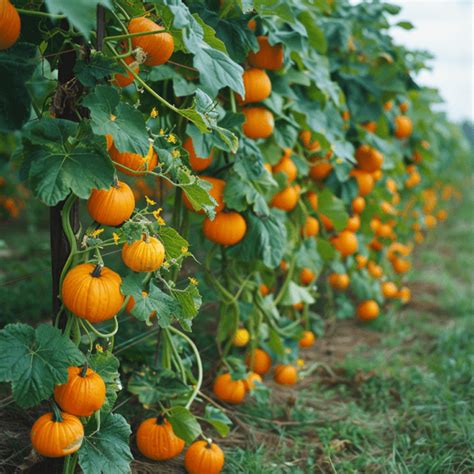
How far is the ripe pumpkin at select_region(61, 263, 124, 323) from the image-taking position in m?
1.44

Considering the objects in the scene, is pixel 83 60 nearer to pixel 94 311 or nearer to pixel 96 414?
pixel 94 311

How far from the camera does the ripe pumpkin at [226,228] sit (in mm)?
2153

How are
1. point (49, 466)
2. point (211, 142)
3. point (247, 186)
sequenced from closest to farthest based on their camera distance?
1. point (49, 466)
2. point (211, 142)
3. point (247, 186)

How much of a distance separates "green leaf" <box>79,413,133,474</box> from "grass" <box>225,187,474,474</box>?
25.4 inches

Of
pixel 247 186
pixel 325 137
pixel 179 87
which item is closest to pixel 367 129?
pixel 325 137

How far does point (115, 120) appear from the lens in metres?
1.42

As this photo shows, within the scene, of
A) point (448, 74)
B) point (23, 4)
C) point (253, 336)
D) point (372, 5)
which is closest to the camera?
point (23, 4)

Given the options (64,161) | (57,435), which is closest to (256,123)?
(64,161)

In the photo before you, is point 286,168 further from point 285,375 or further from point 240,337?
point 285,375

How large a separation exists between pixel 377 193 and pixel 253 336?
63.4 inches

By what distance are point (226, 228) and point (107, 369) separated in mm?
774

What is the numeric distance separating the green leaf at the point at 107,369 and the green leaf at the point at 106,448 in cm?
5

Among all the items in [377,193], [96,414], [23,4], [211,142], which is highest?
[23,4]

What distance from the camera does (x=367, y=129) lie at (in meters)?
3.49
